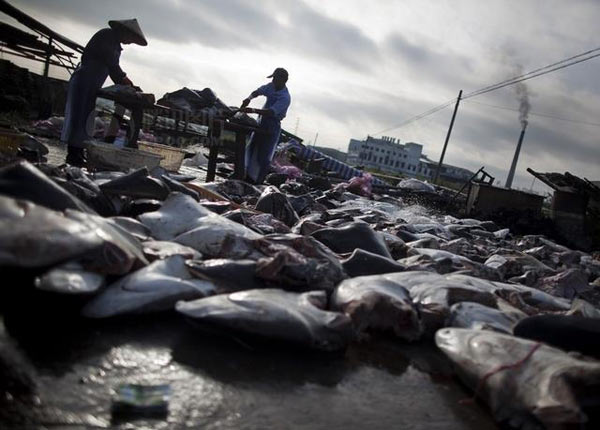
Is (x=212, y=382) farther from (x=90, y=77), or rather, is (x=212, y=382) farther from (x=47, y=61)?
(x=47, y=61)

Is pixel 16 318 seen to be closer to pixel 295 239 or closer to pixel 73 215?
pixel 73 215

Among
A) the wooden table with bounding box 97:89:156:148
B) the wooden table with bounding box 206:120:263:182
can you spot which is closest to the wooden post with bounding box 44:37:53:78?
the wooden table with bounding box 97:89:156:148

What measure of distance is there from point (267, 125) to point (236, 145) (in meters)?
0.87

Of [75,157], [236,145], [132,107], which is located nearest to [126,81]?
[132,107]

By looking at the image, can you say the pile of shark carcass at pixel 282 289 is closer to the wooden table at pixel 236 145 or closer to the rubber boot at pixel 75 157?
the rubber boot at pixel 75 157

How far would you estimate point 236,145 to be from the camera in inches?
301

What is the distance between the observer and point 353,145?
11362cm

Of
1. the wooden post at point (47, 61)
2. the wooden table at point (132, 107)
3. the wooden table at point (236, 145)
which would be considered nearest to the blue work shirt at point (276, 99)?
the wooden table at point (236, 145)

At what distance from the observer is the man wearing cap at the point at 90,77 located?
6082 millimetres

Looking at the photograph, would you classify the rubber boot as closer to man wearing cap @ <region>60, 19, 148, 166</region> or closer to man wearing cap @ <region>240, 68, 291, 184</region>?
man wearing cap @ <region>60, 19, 148, 166</region>

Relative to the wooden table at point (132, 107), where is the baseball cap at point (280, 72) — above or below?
above

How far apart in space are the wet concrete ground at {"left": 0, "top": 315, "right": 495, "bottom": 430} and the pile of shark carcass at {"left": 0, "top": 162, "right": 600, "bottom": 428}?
0.09 m

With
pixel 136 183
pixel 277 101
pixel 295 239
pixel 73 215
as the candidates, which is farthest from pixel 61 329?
pixel 277 101

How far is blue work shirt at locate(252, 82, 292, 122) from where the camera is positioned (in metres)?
8.02
